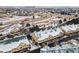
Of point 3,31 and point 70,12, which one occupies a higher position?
point 70,12

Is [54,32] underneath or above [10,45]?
above

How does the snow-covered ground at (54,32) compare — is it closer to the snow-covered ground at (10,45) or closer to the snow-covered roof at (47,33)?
the snow-covered roof at (47,33)

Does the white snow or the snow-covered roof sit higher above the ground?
the snow-covered roof

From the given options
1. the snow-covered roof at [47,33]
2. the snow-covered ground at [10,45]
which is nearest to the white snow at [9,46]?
the snow-covered ground at [10,45]

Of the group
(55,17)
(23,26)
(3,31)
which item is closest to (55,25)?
(55,17)

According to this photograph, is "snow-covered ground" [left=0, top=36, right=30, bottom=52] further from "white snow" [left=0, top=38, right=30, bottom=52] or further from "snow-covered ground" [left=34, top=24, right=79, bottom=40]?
"snow-covered ground" [left=34, top=24, right=79, bottom=40]

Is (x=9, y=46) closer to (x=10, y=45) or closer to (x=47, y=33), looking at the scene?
(x=10, y=45)

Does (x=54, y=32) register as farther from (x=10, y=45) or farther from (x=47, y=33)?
(x=10, y=45)

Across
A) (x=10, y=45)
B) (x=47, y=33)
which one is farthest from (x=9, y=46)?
(x=47, y=33)

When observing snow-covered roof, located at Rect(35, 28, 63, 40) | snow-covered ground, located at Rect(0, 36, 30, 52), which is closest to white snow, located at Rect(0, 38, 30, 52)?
snow-covered ground, located at Rect(0, 36, 30, 52)
